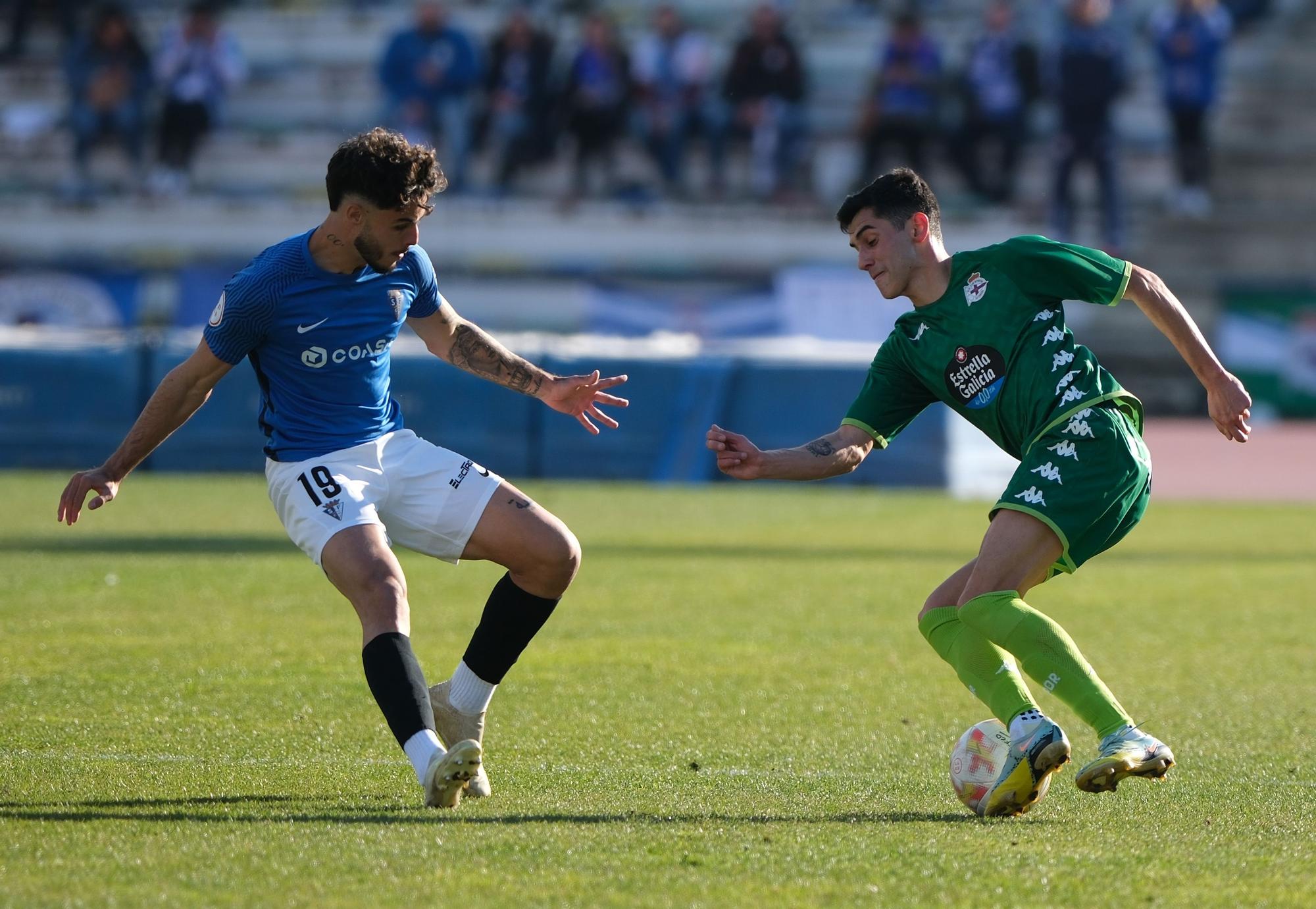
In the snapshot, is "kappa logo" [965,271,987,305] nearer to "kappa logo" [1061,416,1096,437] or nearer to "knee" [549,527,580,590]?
"kappa logo" [1061,416,1096,437]

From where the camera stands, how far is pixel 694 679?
753 centimetres

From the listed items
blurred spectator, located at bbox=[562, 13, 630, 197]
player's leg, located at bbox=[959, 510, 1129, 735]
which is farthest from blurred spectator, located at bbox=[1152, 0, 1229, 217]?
player's leg, located at bbox=[959, 510, 1129, 735]

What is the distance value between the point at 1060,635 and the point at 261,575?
22.2 ft

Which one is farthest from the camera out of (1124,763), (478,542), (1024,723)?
(478,542)

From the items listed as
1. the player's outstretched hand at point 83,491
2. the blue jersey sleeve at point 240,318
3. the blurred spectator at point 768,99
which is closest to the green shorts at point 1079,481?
the blue jersey sleeve at point 240,318

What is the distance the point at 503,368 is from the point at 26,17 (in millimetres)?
27166

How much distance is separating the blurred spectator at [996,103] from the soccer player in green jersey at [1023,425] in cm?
2017

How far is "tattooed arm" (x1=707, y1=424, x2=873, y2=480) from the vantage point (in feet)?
18.0

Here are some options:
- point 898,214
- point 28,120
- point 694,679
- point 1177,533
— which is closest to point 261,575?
point 694,679

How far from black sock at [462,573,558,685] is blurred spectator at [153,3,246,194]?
22336 mm

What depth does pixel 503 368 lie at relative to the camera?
238 inches

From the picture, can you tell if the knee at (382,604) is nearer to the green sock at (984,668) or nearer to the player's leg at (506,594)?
the player's leg at (506,594)

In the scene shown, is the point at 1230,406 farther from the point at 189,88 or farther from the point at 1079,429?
the point at 189,88

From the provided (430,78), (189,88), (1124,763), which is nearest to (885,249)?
(1124,763)
